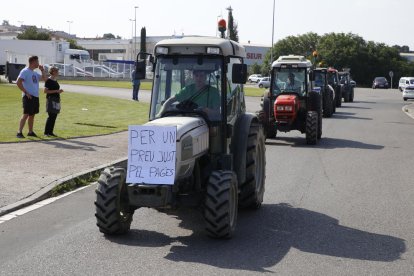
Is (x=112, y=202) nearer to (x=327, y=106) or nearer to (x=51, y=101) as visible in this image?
(x=51, y=101)

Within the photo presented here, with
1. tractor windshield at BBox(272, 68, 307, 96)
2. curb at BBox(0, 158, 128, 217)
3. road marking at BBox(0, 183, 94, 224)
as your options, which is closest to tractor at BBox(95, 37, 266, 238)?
curb at BBox(0, 158, 128, 217)

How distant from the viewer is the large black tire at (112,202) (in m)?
7.36

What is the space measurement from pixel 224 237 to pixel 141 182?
3.63 feet

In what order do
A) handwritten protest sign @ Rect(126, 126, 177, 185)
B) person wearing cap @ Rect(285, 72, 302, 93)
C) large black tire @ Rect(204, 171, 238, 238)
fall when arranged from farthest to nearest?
person wearing cap @ Rect(285, 72, 302, 93)
large black tire @ Rect(204, 171, 238, 238)
handwritten protest sign @ Rect(126, 126, 177, 185)

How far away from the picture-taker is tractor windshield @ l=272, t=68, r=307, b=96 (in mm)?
20234

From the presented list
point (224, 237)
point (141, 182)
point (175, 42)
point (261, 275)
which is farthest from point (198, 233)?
point (175, 42)

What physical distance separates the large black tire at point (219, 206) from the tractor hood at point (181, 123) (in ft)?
1.93

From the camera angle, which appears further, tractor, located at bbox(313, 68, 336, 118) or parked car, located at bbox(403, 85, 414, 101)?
parked car, located at bbox(403, 85, 414, 101)

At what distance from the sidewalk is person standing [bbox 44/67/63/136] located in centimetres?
83

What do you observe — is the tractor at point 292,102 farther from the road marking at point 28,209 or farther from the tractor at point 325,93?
the tractor at point 325,93

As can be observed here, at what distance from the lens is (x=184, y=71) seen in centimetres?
845

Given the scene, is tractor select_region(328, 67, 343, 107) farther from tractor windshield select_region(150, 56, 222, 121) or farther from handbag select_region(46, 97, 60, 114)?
tractor windshield select_region(150, 56, 222, 121)

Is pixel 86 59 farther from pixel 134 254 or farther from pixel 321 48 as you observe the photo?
pixel 134 254

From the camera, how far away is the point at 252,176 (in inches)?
354
